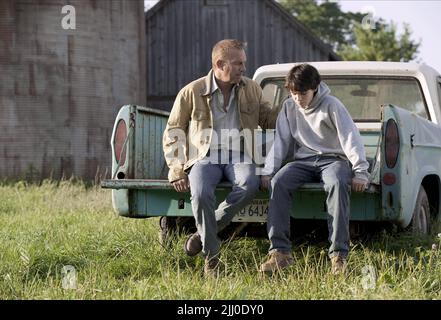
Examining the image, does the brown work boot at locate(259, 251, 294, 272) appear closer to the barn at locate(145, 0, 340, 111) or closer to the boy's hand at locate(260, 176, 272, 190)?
the boy's hand at locate(260, 176, 272, 190)

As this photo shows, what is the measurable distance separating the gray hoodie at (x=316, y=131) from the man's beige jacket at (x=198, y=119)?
21 cm

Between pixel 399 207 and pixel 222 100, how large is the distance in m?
1.27

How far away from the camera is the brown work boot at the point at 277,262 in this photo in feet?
16.3

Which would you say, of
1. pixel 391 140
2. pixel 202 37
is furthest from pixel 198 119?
pixel 202 37

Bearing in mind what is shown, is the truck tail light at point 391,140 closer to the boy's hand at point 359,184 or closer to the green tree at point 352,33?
the boy's hand at point 359,184

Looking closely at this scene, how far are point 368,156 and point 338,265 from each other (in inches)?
43.1

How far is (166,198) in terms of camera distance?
5.53 meters

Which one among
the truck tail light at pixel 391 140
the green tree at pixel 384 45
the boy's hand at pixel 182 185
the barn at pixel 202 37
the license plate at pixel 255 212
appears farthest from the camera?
the green tree at pixel 384 45

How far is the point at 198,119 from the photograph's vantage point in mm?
5469

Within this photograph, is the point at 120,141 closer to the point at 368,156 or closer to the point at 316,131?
the point at 316,131

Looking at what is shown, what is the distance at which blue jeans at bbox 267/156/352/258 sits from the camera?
16.1ft

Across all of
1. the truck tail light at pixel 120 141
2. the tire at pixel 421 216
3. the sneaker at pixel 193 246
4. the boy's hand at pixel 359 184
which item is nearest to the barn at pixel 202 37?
the tire at pixel 421 216

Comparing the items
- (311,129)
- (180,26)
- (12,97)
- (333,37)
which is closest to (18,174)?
(12,97)
